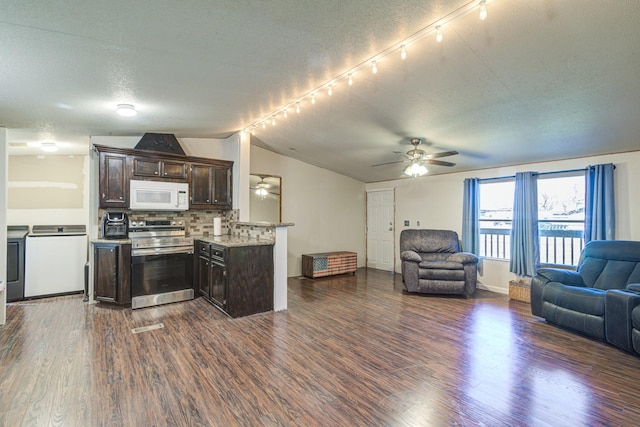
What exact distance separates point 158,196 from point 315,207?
3204mm

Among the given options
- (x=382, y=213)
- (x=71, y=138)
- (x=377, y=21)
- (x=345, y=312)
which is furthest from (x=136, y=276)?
(x=382, y=213)

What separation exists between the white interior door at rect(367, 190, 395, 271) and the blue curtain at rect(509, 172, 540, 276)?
256 centimetres

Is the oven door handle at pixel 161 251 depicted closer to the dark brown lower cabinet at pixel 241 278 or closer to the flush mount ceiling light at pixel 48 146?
the dark brown lower cabinet at pixel 241 278

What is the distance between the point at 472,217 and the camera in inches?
216

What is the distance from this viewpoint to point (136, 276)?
13.4ft

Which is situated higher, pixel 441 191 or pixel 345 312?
pixel 441 191

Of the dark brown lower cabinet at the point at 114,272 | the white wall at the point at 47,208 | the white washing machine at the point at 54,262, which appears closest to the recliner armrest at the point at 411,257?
the dark brown lower cabinet at the point at 114,272

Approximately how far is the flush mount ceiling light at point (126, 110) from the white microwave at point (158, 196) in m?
1.31

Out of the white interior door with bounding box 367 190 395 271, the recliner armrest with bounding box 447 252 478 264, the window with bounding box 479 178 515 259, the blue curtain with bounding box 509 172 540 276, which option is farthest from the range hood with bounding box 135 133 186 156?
the blue curtain with bounding box 509 172 540 276

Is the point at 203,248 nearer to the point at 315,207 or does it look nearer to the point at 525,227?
the point at 315,207

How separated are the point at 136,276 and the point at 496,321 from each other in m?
4.67

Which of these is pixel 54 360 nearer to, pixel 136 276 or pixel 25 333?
pixel 25 333

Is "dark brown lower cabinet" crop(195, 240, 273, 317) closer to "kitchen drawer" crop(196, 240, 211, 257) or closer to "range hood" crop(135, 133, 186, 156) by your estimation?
"kitchen drawer" crop(196, 240, 211, 257)

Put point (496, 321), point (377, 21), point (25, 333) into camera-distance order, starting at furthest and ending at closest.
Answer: point (496, 321) < point (25, 333) < point (377, 21)
